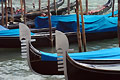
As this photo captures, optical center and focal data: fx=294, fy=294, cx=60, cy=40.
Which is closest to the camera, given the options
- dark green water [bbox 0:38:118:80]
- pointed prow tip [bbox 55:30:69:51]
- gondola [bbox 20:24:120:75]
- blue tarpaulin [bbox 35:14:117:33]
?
pointed prow tip [bbox 55:30:69:51]

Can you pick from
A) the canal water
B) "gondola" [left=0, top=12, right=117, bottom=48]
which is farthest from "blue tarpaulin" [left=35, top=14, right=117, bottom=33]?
the canal water

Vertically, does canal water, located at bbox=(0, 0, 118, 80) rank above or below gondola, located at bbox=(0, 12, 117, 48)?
below

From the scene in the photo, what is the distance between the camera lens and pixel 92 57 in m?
4.50

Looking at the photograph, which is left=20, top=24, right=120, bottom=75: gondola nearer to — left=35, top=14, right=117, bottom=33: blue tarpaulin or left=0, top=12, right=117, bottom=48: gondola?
left=0, top=12, right=117, bottom=48: gondola

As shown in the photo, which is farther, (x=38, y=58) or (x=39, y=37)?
(x=39, y=37)

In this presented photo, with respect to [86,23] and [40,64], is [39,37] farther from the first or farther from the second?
[40,64]

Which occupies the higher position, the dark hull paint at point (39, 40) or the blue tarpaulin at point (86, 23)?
the blue tarpaulin at point (86, 23)

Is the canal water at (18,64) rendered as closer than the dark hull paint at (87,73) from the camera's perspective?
No

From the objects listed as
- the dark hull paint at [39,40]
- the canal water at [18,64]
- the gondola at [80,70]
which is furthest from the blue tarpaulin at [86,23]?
the gondola at [80,70]

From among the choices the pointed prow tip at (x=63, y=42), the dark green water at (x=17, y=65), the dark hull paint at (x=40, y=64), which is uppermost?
the pointed prow tip at (x=63, y=42)

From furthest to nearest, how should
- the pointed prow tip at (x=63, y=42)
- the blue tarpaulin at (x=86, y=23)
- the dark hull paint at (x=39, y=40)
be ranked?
the blue tarpaulin at (x=86, y=23)
the dark hull paint at (x=39, y=40)
the pointed prow tip at (x=63, y=42)

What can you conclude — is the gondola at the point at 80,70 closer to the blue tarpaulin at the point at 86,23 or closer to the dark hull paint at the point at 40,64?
the dark hull paint at the point at 40,64

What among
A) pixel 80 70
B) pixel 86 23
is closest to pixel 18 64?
pixel 80 70

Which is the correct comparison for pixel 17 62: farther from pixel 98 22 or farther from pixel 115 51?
pixel 98 22
